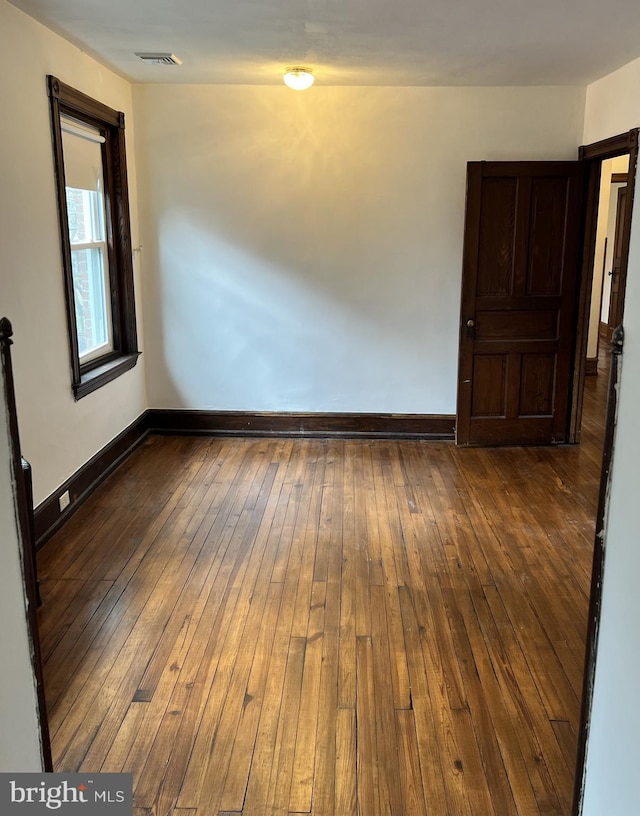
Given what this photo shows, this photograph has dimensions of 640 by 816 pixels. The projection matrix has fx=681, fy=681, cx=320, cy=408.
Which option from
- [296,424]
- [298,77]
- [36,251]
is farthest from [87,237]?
[296,424]

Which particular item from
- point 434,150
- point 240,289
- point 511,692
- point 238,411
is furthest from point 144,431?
point 511,692

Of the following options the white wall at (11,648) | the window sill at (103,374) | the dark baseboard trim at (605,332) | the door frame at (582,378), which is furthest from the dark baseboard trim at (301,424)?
the dark baseboard trim at (605,332)

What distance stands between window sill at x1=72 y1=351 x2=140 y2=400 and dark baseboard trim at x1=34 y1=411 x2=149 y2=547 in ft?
1.47

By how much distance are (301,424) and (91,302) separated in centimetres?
187

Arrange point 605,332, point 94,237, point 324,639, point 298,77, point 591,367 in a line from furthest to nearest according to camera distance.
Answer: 1. point 605,332
2. point 591,367
3. point 94,237
4. point 298,77
5. point 324,639

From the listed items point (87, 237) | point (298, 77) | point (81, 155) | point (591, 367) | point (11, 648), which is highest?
point (298, 77)

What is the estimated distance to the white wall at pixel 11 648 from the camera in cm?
142

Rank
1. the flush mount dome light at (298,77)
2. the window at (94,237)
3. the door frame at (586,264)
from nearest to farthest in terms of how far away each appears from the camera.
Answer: the window at (94,237), the flush mount dome light at (298,77), the door frame at (586,264)

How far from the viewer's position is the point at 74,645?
2771 mm

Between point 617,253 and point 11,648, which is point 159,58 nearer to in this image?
point 11,648

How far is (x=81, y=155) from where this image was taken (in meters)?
4.35

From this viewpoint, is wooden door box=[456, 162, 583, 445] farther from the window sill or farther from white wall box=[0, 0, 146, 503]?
white wall box=[0, 0, 146, 503]

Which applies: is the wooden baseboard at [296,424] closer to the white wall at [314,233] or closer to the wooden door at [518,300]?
the white wall at [314,233]

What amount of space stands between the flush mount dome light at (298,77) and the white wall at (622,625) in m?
3.45
